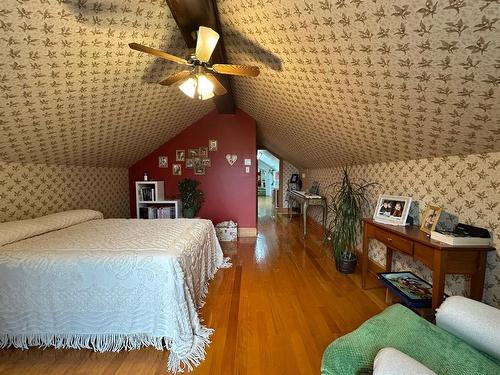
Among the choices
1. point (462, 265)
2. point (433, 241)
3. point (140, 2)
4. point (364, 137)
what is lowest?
point (462, 265)

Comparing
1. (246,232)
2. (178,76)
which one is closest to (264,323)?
(178,76)

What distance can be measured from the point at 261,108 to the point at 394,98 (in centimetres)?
227

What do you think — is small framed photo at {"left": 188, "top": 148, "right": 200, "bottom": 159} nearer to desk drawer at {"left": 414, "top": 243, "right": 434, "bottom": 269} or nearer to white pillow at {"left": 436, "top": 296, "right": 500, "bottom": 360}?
desk drawer at {"left": 414, "top": 243, "right": 434, "bottom": 269}

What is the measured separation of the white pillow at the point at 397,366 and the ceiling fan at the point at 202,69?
184 cm

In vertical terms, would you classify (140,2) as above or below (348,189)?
above

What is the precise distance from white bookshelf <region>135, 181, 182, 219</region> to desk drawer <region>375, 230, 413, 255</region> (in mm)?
3181

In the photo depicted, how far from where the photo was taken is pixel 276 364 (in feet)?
5.02

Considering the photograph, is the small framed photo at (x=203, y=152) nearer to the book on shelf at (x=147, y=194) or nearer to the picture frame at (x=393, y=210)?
the book on shelf at (x=147, y=194)

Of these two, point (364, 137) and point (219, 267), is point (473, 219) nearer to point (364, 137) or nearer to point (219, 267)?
point (364, 137)

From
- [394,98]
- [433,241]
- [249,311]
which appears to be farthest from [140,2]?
[433,241]

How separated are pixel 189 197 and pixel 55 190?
1.83 metres

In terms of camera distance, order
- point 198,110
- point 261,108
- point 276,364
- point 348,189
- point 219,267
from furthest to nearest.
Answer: point 198,110 < point 261,108 < point 219,267 < point 348,189 < point 276,364

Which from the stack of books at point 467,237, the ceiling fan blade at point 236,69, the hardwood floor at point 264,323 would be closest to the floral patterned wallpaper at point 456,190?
the stack of books at point 467,237

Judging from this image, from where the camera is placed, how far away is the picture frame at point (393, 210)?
2.25m
